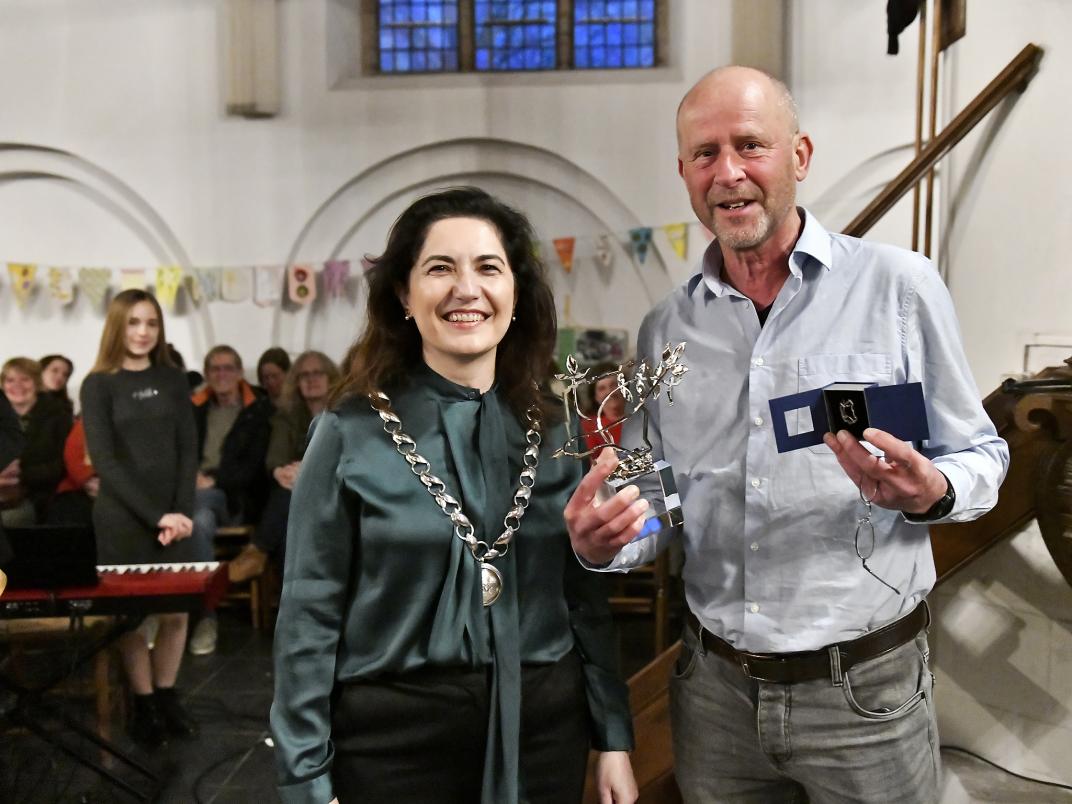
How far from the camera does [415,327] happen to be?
178cm

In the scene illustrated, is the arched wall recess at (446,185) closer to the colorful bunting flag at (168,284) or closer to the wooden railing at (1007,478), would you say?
the colorful bunting flag at (168,284)

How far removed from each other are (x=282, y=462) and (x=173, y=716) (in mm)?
1285

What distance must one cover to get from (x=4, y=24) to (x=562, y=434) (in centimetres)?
410

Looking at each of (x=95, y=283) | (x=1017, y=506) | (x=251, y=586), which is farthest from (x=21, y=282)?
(x=1017, y=506)

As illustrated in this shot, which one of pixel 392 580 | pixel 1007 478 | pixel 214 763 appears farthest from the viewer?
pixel 214 763

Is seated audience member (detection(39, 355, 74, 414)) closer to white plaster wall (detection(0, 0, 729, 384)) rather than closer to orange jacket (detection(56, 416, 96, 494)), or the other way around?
white plaster wall (detection(0, 0, 729, 384))

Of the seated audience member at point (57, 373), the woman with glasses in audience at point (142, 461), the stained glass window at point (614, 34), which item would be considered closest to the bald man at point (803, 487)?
the woman with glasses in audience at point (142, 461)

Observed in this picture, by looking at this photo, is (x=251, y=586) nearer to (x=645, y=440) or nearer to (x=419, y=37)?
(x=419, y=37)

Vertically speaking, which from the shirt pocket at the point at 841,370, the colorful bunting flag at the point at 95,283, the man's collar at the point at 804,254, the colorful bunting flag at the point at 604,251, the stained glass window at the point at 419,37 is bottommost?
the shirt pocket at the point at 841,370

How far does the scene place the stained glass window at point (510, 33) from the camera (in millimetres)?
5160

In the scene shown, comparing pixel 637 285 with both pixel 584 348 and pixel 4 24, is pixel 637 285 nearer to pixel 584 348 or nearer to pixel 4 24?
pixel 584 348

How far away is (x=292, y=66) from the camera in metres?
4.98

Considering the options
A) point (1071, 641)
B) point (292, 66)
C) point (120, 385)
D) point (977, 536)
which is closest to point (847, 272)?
point (977, 536)

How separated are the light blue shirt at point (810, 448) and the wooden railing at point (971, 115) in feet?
5.64
